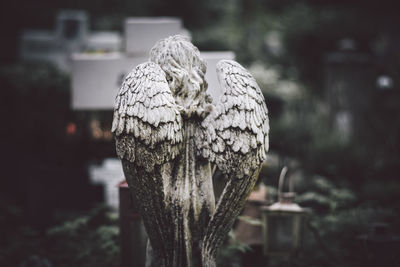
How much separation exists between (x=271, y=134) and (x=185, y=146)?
6.72m

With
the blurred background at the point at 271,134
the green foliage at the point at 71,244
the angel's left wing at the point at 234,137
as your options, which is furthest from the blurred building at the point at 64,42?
the angel's left wing at the point at 234,137

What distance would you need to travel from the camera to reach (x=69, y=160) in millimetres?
5789

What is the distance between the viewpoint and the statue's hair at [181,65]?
212cm

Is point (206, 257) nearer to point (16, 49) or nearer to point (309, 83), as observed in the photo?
point (16, 49)

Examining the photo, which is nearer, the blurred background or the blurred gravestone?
the blurred background

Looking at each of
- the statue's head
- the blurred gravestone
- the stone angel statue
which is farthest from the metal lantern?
the blurred gravestone

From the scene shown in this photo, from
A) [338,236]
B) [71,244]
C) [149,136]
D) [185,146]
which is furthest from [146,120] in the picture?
[338,236]

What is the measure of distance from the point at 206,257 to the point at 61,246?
7.75 ft

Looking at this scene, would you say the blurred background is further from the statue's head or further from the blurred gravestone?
the statue's head

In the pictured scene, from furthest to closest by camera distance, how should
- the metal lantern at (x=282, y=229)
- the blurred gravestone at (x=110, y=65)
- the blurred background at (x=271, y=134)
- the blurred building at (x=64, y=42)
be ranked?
the blurred building at (x=64, y=42)
the blurred gravestone at (x=110, y=65)
the blurred background at (x=271, y=134)
the metal lantern at (x=282, y=229)

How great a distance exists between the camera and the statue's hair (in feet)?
6.95

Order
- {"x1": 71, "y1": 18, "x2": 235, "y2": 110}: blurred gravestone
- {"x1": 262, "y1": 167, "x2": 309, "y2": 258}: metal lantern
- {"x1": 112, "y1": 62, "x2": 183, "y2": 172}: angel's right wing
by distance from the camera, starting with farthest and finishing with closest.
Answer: {"x1": 71, "y1": 18, "x2": 235, "y2": 110}: blurred gravestone < {"x1": 262, "y1": 167, "x2": 309, "y2": 258}: metal lantern < {"x1": 112, "y1": 62, "x2": 183, "y2": 172}: angel's right wing

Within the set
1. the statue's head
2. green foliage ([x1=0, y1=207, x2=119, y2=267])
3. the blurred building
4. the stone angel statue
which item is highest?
the blurred building

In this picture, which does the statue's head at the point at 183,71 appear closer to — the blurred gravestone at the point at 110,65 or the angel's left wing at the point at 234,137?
the angel's left wing at the point at 234,137
